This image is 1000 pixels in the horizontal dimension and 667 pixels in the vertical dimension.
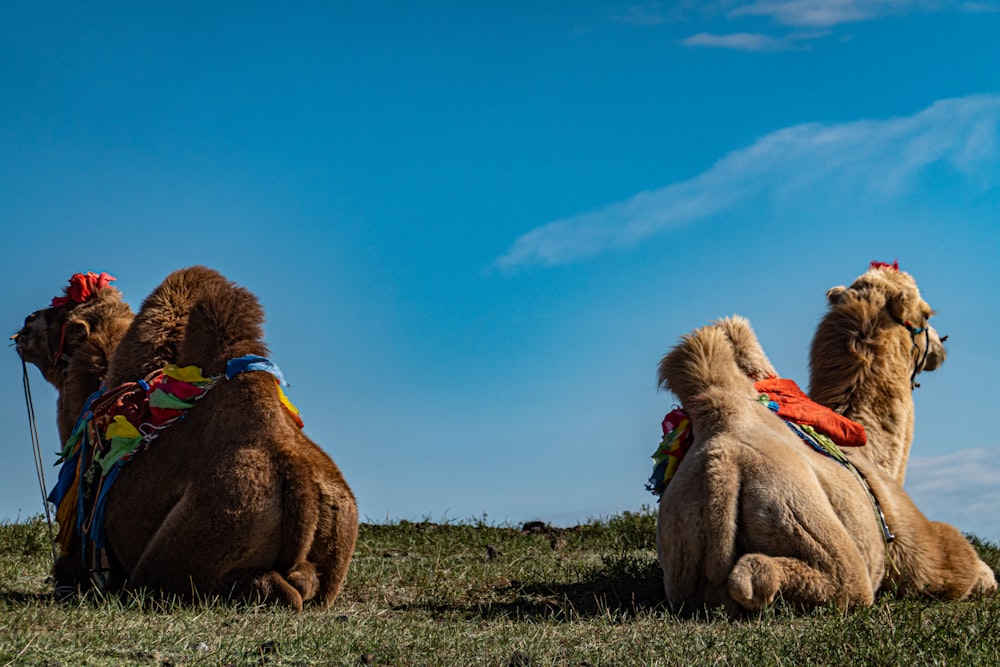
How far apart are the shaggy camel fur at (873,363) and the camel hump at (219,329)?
4390 mm

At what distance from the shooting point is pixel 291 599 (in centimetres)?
668

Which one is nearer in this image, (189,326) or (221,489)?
(221,489)

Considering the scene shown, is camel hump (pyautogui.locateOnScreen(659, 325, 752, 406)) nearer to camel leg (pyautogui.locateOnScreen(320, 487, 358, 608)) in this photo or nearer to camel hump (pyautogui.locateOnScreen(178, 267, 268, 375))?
camel leg (pyautogui.locateOnScreen(320, 487, 358, 608))

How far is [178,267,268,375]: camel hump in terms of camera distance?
764 centimetres

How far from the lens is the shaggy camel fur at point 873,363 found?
8727mm

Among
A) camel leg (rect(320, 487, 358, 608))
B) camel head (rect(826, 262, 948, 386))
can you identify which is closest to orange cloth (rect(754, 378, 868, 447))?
camel head (rect(826, 262, 948, 386))

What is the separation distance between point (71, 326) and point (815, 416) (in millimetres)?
5863

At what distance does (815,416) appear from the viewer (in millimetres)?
8016

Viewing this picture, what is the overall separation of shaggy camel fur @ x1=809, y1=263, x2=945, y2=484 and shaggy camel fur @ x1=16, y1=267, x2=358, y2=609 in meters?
4.02

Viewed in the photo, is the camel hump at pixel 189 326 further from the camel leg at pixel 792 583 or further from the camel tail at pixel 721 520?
the camel leg at pixel 792 583

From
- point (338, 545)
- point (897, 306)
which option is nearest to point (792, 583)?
point (338, 545)

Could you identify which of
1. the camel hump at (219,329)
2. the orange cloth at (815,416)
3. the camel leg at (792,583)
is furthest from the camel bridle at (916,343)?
the camel hump at (219,329)

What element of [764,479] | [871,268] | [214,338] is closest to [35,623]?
[214,338]

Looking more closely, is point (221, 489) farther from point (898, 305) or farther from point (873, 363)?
point (898, 305)
